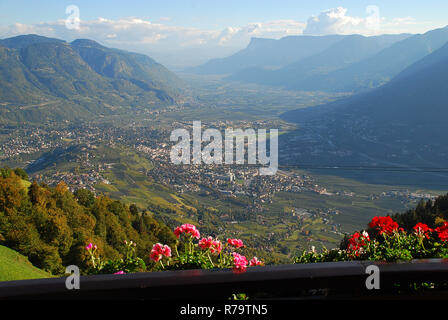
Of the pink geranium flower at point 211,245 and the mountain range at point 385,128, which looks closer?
the pink geranium flower at point 211,245

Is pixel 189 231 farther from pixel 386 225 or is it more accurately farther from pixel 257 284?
pixel 386 225

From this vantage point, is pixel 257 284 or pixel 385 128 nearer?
pixel 257 284

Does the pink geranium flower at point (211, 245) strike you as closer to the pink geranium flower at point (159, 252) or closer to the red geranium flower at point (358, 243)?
the pink geranium flower at point (159, 252)

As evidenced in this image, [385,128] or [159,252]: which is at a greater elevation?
[159,252]

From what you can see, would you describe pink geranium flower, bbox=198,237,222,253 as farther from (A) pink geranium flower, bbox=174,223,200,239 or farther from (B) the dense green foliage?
(B) the dense green foliage

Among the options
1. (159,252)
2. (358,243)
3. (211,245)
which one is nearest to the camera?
(159,252)

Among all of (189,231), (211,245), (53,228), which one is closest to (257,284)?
(211,245)

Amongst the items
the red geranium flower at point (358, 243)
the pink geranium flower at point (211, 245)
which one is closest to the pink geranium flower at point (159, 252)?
the pink geranium flower at point (211, 245)
